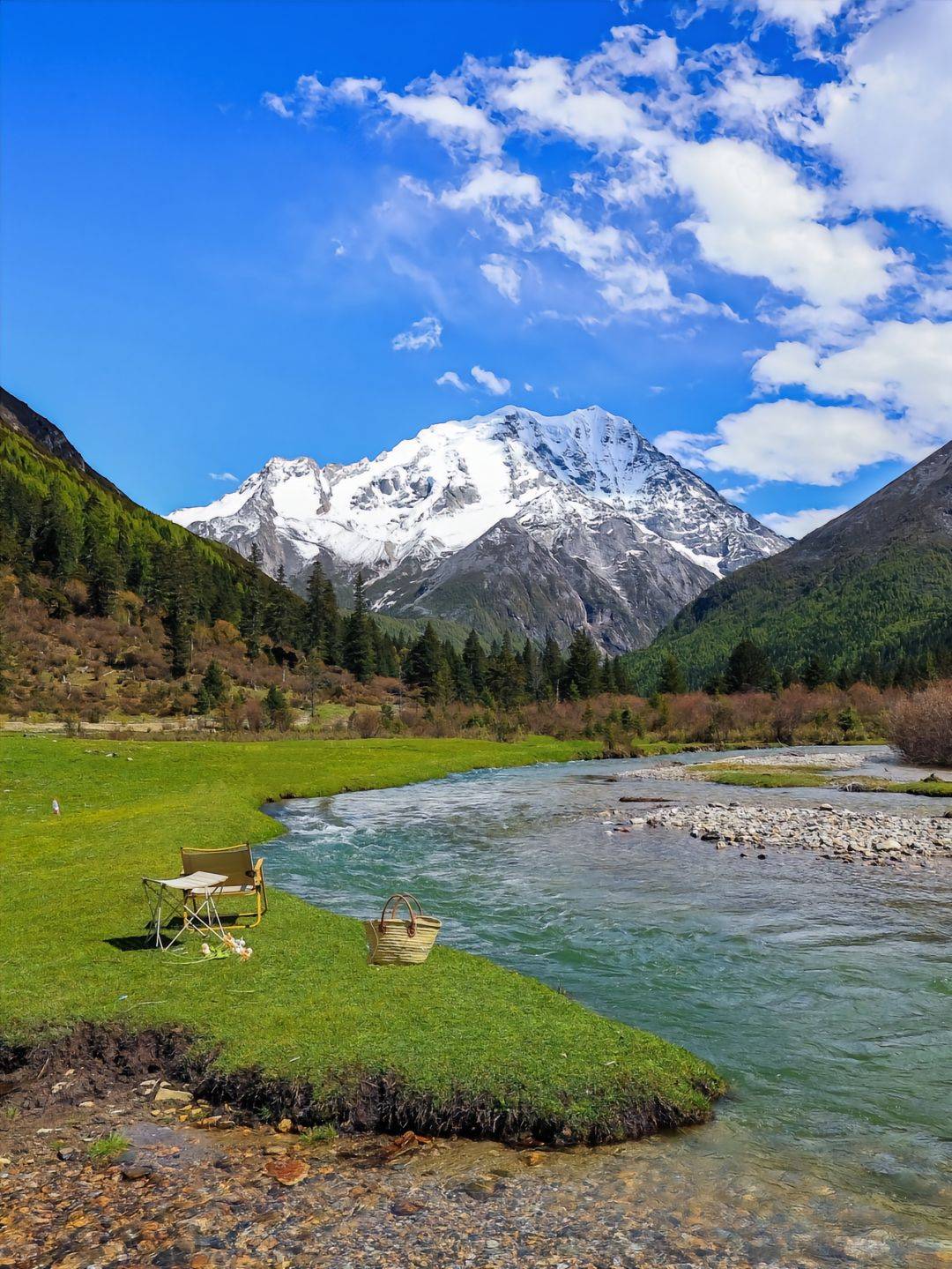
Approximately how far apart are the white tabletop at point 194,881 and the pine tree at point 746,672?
152 m

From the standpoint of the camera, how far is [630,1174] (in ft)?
26.4

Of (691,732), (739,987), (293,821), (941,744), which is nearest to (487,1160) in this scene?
(739,987)

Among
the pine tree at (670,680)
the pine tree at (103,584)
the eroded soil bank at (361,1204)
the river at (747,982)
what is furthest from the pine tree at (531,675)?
the eroded soil bank at (361,1204)

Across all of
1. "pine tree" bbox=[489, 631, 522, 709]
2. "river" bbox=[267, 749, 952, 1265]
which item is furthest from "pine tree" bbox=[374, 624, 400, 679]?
"river" bbox=[267, 749, 952, 1265]

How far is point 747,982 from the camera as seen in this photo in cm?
1446

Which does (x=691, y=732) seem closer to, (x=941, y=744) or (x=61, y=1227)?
(x=941, y=744)

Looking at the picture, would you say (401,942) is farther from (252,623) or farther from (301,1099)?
(252,623)

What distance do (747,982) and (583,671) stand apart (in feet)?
466

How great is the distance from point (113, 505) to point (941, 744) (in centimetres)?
17131

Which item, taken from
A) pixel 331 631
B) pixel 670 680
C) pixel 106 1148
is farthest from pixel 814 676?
pixel 106 1148

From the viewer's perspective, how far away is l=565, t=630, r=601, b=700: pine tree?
151000 millimetres

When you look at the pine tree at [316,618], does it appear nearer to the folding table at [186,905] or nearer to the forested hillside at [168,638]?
the forested hillside at [168,638]

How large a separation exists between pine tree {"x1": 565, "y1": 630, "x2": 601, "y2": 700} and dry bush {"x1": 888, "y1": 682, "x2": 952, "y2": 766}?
78191mm

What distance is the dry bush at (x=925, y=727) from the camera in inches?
2603
